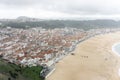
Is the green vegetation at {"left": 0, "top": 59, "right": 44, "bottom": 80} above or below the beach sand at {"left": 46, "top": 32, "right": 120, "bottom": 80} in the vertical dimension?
above

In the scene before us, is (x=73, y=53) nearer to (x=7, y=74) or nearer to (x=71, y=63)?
(x=71, y=63)

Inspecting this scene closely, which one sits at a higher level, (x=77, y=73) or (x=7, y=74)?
(x=7, y=74)

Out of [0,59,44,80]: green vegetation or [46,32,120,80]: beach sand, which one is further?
[46,32,120,80]: beach sand

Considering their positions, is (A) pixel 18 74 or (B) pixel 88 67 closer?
(A) pixel 18 74

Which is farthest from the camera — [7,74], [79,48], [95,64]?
[79,48]

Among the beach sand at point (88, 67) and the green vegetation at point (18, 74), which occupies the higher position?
the green vegetation at point (18, 74)

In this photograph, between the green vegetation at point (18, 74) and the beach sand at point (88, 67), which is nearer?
the green vegetation at point (18, 74)

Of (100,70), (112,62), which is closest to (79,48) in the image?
(112,62)

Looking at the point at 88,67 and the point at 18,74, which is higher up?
the point at 18,74

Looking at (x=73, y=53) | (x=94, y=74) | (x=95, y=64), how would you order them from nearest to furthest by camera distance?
(x=94, y=74)
(x=95, y=64)
(x=73, y=53)

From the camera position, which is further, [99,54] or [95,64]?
[99,54]
